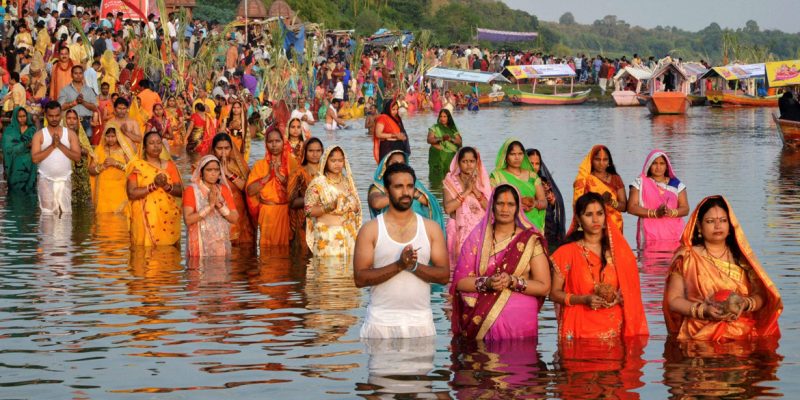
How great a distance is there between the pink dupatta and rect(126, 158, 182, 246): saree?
402 cm

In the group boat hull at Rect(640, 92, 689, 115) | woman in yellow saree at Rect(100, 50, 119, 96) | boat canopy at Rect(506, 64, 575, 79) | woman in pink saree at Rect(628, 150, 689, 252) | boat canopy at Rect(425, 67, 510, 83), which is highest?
boat canopy at Rect(506, 64, 575, 79)

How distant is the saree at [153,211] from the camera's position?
12742mm

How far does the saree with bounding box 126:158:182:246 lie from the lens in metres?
12.7

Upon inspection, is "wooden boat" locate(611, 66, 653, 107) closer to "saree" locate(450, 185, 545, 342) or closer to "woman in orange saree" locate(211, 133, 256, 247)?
"woman in orange saree" locate(211, 133, 256, 247)

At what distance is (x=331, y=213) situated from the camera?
1202 centimetres

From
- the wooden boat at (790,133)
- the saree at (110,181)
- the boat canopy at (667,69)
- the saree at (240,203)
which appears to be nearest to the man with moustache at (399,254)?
the saree at (240,203)

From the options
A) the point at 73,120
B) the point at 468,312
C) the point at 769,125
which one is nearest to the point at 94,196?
the point at 73,120

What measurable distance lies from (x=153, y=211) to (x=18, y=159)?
619 centimetres

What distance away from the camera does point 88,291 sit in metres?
10.6

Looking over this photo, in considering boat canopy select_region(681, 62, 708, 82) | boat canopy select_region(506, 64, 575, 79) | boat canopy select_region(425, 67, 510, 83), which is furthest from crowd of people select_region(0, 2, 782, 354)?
boat canopy select_region(681, 62, 708, 82)

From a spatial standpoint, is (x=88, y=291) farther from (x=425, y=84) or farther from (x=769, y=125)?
(x=425, y=84)

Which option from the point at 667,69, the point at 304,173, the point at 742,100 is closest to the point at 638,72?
the point at 667,69

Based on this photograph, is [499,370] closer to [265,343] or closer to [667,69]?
[265,343]

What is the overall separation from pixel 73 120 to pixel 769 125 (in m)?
24.8
